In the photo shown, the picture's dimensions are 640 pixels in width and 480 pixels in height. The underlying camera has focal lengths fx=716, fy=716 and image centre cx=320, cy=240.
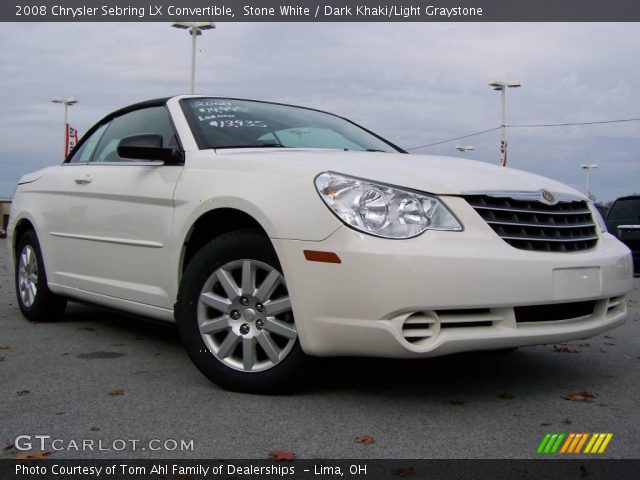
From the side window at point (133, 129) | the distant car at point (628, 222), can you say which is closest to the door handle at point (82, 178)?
the side window at point (133, 129)

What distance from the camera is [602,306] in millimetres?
3584

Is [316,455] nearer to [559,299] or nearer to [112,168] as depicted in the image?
[559,299]

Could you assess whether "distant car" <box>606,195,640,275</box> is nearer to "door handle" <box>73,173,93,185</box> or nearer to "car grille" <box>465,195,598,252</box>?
"car grille" <box>465,195,598,252</box>

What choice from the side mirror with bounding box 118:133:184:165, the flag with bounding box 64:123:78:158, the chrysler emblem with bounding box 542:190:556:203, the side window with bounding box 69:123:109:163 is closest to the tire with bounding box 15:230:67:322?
the side window with bounding box 69:123:109:163

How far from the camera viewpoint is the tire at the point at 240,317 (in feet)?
10.8

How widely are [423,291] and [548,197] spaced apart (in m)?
0.95

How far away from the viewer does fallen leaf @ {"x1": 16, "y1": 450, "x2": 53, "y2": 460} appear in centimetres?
261

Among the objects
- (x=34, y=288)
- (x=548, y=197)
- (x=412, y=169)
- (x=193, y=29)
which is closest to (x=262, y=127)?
(x=412, y=169)

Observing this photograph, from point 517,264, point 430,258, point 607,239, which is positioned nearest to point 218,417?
point 430,258

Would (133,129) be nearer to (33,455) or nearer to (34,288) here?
(34,288)

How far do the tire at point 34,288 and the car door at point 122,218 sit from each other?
44 cm

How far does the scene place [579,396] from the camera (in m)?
3.49
